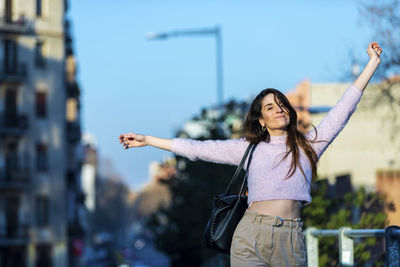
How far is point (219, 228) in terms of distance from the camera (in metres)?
5.28

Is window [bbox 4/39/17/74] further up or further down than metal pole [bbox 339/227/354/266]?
further up

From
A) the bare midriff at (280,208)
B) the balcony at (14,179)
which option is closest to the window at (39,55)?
the balcony at (14,179)

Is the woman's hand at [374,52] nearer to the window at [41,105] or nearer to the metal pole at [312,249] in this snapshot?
the metal pole at [312,249]

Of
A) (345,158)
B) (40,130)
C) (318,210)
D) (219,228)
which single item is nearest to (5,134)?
(40,130)

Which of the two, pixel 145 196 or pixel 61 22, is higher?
pixel 61 22

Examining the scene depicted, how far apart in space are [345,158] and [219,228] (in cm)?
5461

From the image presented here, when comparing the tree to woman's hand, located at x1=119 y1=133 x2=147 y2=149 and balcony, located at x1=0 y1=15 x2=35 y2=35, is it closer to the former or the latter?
balcony, located at x1=0 y1=15 x2=35 y2=35

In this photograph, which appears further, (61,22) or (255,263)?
(61,22)

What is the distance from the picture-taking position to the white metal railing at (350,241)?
5.96m

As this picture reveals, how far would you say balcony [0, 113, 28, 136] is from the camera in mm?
48219

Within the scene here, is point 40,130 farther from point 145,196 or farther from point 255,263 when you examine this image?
point 145,196

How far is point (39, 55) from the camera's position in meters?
50.1

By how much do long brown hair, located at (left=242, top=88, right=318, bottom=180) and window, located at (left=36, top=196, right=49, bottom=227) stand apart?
44.6 m

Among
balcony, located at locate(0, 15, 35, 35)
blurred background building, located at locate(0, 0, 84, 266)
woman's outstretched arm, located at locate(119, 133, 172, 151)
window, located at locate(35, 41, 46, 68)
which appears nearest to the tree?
blurred background building, located at locate(0, 0, 84, 266)
